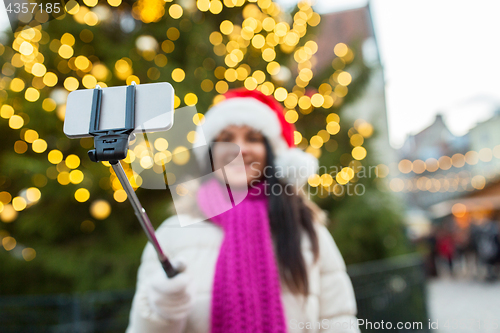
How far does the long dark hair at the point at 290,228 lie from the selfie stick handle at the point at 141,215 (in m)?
0.47

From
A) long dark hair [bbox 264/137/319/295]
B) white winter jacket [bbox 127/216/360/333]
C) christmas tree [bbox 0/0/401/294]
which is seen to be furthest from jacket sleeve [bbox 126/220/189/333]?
christmas tree [bbox 0/0/401/294]

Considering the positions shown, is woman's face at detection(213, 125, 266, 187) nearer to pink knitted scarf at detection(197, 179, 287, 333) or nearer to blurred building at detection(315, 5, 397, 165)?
pink knitted scarf at detection(197, 179, 287, 333)

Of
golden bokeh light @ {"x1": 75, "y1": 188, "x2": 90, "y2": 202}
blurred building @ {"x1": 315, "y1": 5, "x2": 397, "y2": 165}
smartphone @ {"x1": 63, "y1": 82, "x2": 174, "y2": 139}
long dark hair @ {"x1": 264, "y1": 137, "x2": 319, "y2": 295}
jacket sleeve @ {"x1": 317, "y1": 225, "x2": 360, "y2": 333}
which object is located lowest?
jacket sleeve @ {"x1": 317, "y1": 225, "x2": 360, "y2": 333}

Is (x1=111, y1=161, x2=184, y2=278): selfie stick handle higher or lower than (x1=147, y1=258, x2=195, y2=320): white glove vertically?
higher

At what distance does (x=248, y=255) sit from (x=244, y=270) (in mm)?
62

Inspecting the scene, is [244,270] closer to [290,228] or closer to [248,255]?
[248,255]

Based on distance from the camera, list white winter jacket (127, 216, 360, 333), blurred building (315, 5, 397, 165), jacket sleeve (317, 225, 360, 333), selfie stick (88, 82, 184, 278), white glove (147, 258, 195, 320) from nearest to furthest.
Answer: selfie stick (88, 82, 184, 278) < white glove (147, 258, 195, 320) < white winter jacket (127, 216, 360, 333) < jacket sleeve (317, 225, 360, 333) < blurred building (315, 5, 397, 165)

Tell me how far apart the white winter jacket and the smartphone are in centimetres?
65

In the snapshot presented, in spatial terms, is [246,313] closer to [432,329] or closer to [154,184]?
[154,184]

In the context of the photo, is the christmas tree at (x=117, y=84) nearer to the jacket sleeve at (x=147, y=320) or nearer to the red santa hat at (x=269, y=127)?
the red santa hat at (x=269, y=127)

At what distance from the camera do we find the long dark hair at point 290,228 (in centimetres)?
118

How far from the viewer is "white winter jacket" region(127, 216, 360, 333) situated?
1046 mm

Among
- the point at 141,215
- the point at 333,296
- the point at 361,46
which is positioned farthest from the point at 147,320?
the point at 361,46

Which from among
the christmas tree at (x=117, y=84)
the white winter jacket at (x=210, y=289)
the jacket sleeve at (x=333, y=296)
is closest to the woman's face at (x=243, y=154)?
the white winter jacket at (x=210, y=289)
